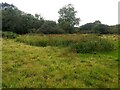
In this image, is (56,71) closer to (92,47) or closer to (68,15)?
(92,47)

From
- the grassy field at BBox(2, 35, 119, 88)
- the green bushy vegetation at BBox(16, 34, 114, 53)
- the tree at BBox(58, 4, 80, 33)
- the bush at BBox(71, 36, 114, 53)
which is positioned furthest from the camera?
the tree at BBox(58, 4, 80, 33)

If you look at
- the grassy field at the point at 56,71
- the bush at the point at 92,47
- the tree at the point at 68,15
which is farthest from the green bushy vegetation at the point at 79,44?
the tree at the point at 68,15

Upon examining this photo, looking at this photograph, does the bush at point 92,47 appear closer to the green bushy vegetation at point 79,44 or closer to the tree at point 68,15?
the green bushy vegetation at point 79,44

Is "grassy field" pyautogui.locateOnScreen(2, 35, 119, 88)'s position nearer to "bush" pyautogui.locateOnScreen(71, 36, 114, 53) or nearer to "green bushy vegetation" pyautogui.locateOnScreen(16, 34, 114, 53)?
"bush" pyautogui.locateOnScreen(71, 36, 114, 53)

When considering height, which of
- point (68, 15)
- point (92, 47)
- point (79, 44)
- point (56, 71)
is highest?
point (68, 15)

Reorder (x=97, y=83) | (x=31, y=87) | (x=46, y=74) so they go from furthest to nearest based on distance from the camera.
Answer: (x=46, y=74), (x=97, y=83), (x=31, y=87)

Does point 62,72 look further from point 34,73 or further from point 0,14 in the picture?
point 0,14

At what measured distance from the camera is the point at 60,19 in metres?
48.8

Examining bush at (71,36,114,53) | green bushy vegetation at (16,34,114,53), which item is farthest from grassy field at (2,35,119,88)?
green bushy vegetation at (16,34,114,53)

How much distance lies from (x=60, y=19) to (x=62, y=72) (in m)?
40.3

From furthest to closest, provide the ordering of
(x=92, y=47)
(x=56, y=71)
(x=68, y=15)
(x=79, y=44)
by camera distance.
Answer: (x=68, y=15), (x=79, y=44), (x=92, y=47), (x=56, y=71)

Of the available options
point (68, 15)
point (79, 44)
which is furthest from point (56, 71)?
point (68, 15)

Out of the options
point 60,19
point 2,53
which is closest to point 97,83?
point 2,53

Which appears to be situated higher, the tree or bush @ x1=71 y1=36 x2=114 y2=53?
the tree
